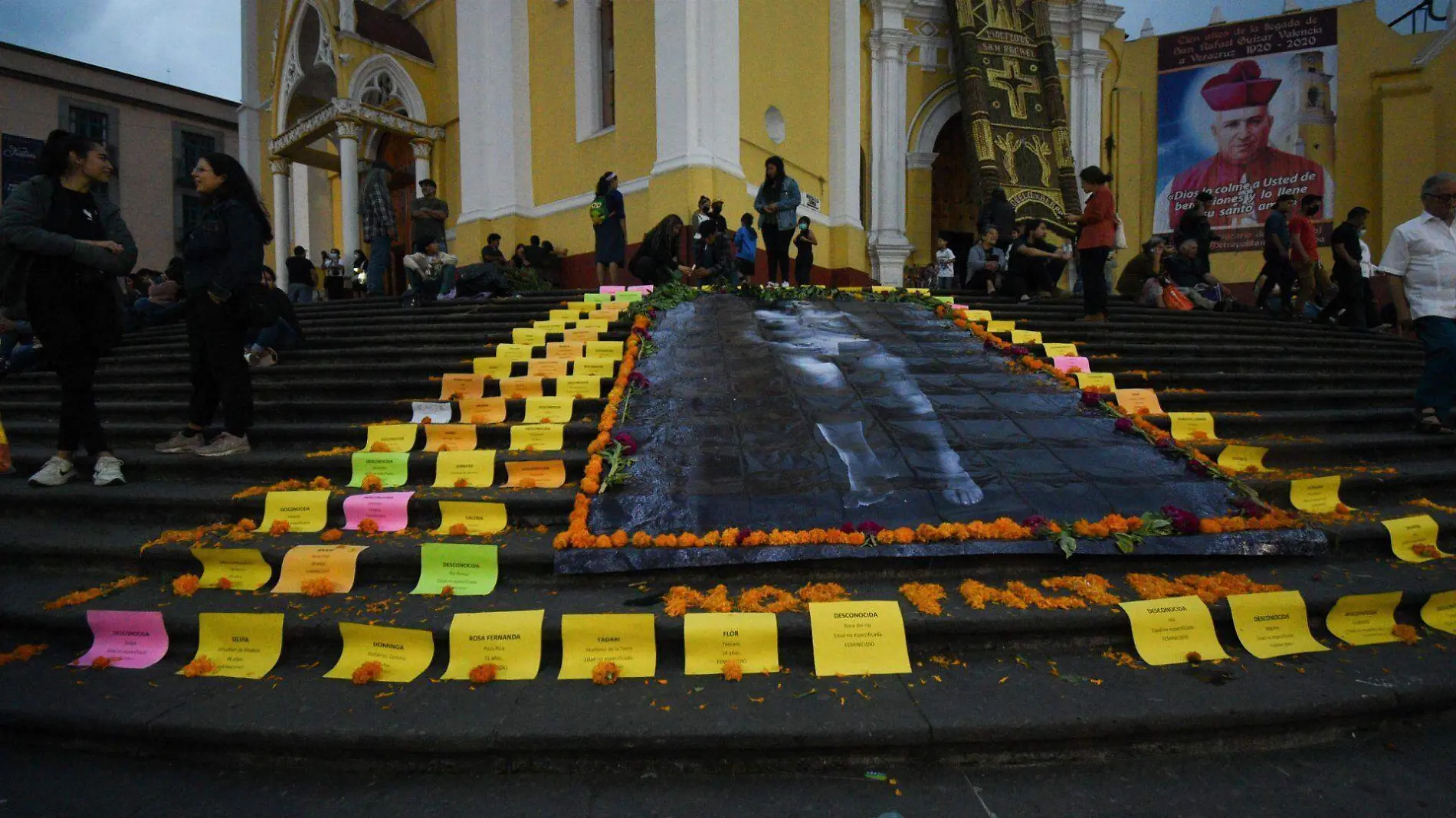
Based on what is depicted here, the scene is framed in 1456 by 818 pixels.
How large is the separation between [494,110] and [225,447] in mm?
10946

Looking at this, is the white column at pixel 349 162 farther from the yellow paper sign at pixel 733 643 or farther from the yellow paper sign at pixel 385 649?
the yellow paper sign at pixel 733 643

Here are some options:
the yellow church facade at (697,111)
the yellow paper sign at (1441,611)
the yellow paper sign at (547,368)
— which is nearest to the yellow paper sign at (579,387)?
the yellow paper sign at (547,368)

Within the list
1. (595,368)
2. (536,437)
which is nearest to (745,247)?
(595,368)

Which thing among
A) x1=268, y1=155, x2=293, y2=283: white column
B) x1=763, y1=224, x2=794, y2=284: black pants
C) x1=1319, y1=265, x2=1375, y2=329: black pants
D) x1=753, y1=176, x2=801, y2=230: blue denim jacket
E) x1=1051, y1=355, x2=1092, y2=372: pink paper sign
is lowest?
x1=1051, y1=355, x2=1092, y2=372: pink paper sign

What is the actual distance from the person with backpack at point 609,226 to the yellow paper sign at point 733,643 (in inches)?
298

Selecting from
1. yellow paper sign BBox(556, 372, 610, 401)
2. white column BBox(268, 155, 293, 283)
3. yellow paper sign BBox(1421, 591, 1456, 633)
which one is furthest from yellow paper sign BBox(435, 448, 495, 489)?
white column BBox(268, 155, 293, 283)

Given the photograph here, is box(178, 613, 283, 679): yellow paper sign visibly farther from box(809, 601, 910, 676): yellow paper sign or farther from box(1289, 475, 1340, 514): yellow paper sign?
box(1289, 475, 1340, 514): yellow paper sign

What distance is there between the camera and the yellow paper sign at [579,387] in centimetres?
504

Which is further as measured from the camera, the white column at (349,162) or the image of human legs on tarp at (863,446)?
the white column at (349,162)

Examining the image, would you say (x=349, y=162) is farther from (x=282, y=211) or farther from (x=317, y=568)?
A: (x=317, y=568)

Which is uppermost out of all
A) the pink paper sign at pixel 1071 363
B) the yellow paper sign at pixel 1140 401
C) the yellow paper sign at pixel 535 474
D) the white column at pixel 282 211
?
the white column at pixel 282 211

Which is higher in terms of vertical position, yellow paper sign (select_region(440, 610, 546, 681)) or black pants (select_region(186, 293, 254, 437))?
black pants (select_region(186, 293, 254, 437))

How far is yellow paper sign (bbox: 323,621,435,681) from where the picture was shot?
8.57ft

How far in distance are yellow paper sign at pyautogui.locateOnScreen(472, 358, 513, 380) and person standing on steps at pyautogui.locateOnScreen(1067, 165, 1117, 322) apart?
5.78 metres
